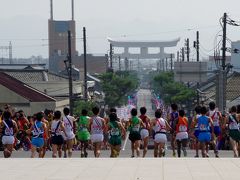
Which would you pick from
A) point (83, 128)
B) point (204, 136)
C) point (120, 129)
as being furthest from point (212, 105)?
point (83, 128)

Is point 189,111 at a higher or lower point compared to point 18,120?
lower

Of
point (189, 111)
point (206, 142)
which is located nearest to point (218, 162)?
point (206, 142)

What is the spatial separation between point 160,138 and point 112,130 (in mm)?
1367

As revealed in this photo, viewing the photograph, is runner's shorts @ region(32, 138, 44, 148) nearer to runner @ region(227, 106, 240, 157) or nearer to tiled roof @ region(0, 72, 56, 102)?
runner @ region(227, 106, 240, 157)

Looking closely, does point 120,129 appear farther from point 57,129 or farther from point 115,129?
point 57,129

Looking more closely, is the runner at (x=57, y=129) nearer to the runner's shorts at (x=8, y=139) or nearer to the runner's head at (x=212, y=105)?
the runner's shorts at (x=8, y=139)

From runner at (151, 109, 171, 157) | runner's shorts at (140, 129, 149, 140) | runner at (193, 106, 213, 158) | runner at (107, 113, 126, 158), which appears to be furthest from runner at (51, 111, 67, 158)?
runner at (193, 106, 213, 158)

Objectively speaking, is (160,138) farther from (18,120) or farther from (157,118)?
(18,120)

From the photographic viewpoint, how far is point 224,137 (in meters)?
25.4

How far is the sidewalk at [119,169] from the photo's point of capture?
15102mm

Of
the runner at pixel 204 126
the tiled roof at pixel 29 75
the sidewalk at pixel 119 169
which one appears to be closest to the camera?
the sidewalk at pixel 119 169

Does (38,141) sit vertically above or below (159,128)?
below

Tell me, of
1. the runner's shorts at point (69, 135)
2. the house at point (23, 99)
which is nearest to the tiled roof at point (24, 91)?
the house at point (23, 99)

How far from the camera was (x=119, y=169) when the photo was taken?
16500mm
